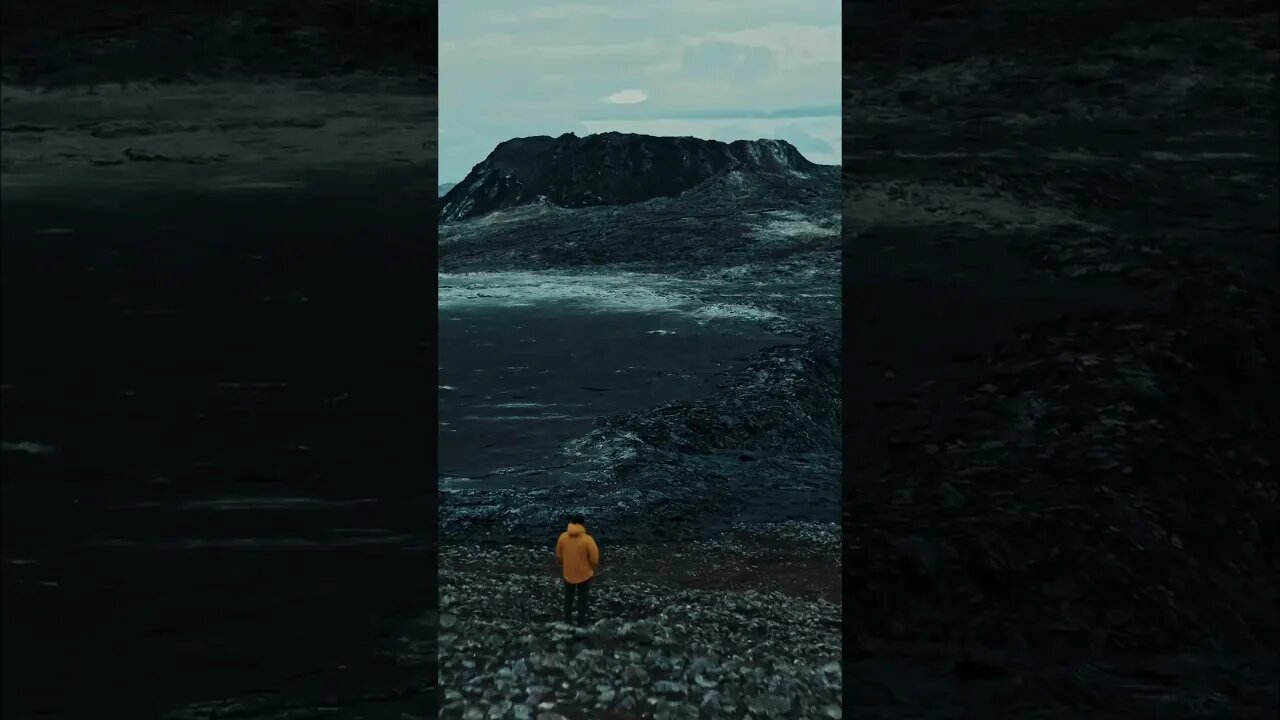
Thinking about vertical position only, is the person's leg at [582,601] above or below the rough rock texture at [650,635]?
above

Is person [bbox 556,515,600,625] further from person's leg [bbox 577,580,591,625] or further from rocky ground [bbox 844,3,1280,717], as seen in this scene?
rocky ground [bbox 844,3,1280,717]

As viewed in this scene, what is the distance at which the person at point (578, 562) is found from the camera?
7570 mm

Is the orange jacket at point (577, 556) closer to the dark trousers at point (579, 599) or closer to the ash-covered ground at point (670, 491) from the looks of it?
the dark trousers at point (579, 599)

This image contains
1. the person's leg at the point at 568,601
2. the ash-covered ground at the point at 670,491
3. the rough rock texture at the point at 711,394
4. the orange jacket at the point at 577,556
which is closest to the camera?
the ash-covered ground at the point at 670,491

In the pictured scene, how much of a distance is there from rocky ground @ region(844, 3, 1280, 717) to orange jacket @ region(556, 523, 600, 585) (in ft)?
12.0

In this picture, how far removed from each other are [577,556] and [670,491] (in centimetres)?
473

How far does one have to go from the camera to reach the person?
757cm

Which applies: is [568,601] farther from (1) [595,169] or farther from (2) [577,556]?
(1) [595,169]

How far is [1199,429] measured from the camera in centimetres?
420

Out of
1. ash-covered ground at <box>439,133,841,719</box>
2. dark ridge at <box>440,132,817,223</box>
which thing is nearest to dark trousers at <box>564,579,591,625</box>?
ash-covered ground at <box>439,133,841,719</box>

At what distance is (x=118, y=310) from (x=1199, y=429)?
15.2 feet

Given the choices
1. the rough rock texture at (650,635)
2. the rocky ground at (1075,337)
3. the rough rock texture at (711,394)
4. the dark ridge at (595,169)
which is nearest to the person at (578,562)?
the rough rock texture at (650,635)

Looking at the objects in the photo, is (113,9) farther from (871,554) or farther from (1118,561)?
(1118,561)

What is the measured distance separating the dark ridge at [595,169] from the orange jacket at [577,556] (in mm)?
28909
